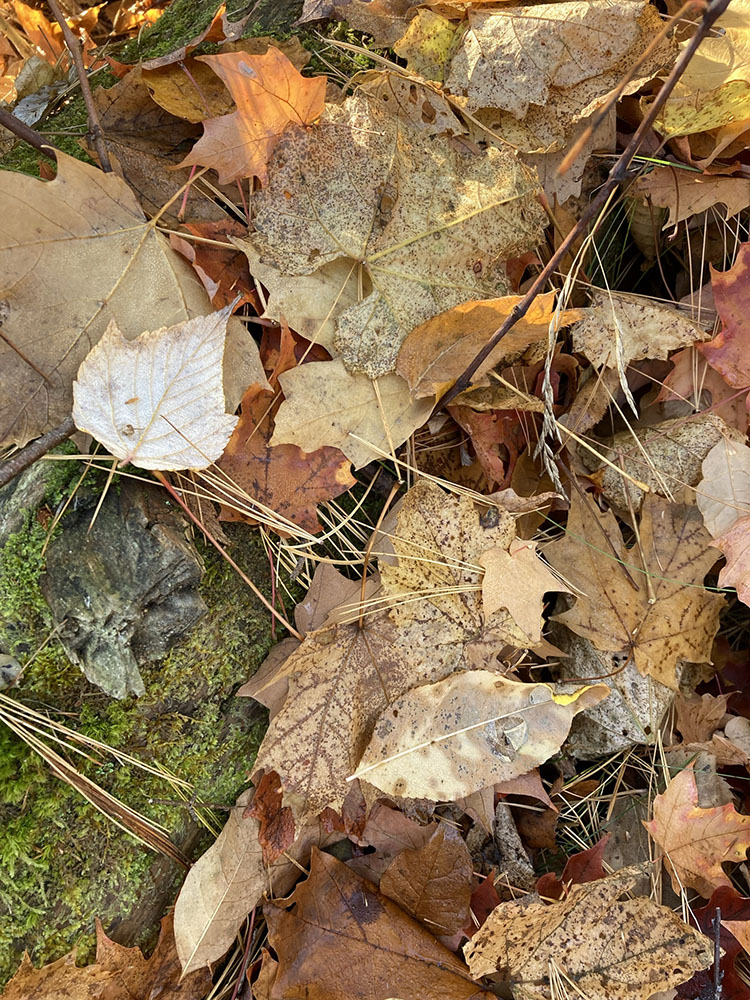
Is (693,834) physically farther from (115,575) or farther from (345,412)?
(115,575)

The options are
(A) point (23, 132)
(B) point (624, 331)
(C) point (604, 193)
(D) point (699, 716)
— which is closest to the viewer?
(C) point (604, 193)

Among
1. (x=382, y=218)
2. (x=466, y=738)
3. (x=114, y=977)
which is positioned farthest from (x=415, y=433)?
(x=114, y=977)

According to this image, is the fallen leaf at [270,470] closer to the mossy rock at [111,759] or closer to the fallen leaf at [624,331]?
the mossy rock at [111,759]

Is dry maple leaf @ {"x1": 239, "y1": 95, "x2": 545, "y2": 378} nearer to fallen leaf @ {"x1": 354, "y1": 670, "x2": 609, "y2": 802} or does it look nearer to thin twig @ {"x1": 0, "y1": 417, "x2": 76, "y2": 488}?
thin twig @ {"x1": 0, "y1": 417, "x2": 76, "y2": 488}

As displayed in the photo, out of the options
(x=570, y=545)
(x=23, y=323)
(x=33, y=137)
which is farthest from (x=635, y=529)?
(x=33, y=137)

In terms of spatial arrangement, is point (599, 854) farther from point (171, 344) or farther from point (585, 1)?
point (585, 1)

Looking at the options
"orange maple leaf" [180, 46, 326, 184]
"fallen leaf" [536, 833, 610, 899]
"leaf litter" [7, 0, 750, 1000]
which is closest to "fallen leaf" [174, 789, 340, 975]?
"leaf litter" [7, 0, 750, 1000]

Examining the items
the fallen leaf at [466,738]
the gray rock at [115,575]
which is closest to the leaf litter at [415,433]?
the fallen leaf at [466,738]
